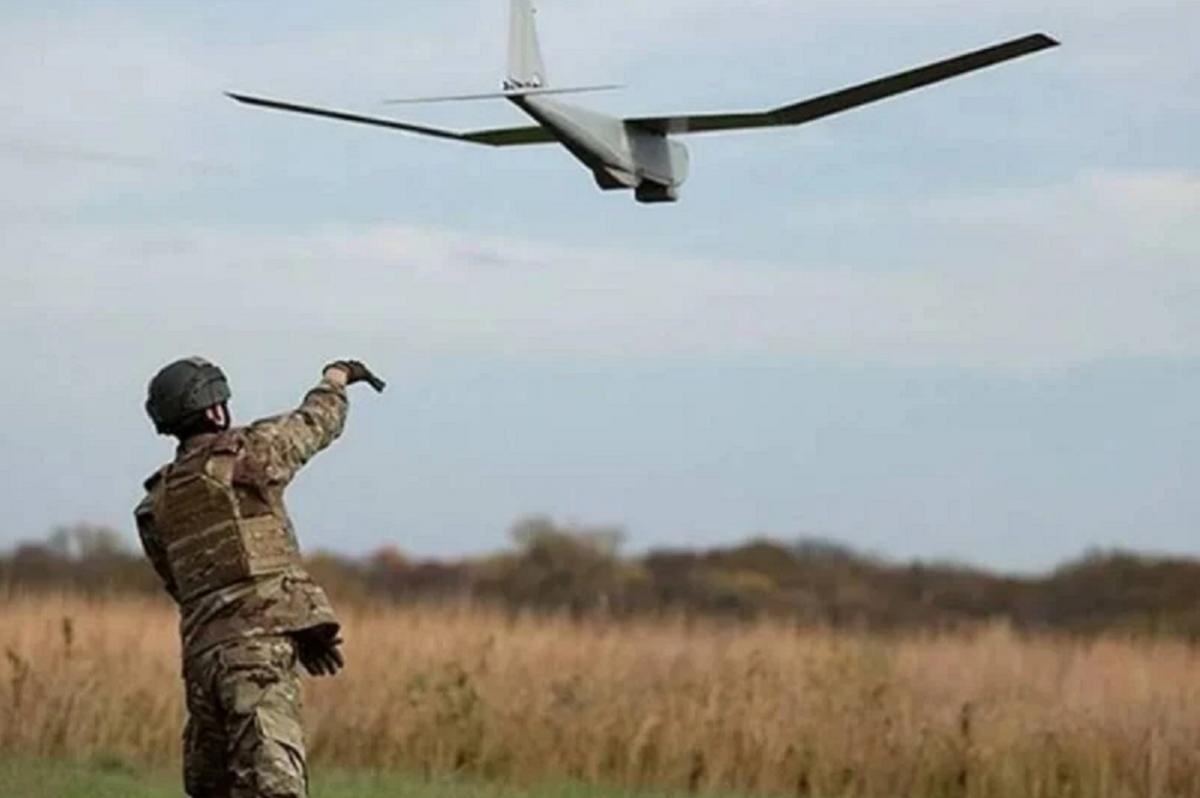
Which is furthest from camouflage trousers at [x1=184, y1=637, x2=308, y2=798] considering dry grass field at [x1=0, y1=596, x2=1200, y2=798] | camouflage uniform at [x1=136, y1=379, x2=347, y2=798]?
dry grass field at [x1=0, y1=596, x2=1200, y2=798]

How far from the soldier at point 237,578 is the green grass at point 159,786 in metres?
5.18

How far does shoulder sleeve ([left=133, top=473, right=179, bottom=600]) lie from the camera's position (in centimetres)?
877

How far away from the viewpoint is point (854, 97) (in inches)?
422

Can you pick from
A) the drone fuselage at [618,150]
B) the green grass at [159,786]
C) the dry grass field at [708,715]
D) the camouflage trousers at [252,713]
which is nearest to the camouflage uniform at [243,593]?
the camouflage trousers at [252,713]

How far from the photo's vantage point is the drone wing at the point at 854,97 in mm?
9977

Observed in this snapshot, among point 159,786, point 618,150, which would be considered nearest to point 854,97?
point 618,150

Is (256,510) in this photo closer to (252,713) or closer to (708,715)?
(252,713)

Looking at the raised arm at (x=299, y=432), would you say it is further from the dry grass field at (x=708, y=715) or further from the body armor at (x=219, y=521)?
the dry grass field at (x=708, y=715)

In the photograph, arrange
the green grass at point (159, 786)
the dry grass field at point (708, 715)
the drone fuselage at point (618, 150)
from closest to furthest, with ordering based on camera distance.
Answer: the drone fuselage at point (618, 150)
the green grass at point (159, 786)
the dry grass field at point (708, 715)

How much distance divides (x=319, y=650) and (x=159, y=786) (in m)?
6.16

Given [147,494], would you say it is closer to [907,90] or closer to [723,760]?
[907,90]

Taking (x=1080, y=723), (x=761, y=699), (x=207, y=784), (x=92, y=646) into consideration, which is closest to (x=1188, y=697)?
(x=1080, y=723)

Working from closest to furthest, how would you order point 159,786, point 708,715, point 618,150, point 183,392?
point 183,392 < point 618,150 < point 159,786 < point 708,715

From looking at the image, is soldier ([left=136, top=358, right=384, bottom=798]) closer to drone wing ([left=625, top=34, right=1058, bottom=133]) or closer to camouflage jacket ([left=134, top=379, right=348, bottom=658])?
camouflage jacket ([left=134, top=379, right=348, bottom=658])
